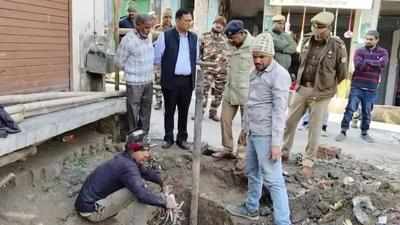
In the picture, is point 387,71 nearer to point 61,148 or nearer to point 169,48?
point 169,48

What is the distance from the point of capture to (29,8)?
14.6ft

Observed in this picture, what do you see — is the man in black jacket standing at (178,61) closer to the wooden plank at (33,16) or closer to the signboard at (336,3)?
the wooden plank at (33,16)

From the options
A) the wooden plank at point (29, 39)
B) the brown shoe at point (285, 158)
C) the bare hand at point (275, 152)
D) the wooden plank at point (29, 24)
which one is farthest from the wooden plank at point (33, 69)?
the brown shoe at point (285, 158)

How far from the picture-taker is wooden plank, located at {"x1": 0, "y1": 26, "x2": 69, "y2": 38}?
4.13 metres

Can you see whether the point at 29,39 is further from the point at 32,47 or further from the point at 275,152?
the point at 275,152

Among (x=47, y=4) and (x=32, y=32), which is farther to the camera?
(x=47, y=4)

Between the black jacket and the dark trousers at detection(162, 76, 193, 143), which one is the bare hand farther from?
the dark trousers at detection(162, 76, 193, 143)

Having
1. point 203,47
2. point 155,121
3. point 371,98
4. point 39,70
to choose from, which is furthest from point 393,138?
point 39,70

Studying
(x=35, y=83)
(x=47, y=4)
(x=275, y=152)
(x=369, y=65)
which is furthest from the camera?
(x=369, y=65)

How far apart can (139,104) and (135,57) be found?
0.64 metres

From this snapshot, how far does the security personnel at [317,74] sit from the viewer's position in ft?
15.4

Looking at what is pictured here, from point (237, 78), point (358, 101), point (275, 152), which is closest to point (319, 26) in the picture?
point (237, 78)

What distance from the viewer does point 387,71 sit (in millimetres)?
12906

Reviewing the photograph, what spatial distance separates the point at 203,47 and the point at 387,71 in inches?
323
